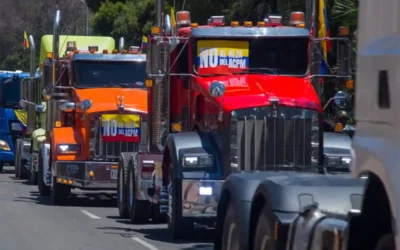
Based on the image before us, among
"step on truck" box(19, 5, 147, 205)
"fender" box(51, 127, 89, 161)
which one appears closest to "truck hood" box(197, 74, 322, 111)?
"step on truck" box(19, 5, 147, 205)

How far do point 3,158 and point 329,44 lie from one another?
18.8m

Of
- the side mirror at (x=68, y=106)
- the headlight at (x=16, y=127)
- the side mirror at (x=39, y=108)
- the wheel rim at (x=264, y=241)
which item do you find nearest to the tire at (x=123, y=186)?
the side mirror at (x=68, y=106)

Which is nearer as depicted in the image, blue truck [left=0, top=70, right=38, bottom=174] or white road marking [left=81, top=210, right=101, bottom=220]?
white road marking [left=81, top=210, right=101, bottom=220]

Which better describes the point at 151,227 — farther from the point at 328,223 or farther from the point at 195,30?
the point at 328,223

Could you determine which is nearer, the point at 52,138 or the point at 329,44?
the point at 329,44

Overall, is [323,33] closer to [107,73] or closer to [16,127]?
A: [107,73]

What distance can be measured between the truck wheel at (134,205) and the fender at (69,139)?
2.73 metres

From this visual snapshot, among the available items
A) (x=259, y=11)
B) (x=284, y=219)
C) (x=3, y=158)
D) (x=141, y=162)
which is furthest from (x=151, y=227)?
(x=3, y=158)

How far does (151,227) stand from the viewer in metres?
16.4

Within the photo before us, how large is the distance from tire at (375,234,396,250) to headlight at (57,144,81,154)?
Result: 1434 centimetres

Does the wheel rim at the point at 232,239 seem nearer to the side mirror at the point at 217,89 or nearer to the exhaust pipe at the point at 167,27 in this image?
the side mirror at the point at 217,89

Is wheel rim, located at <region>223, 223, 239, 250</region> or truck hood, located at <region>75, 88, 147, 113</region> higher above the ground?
truck hood, located at <region>75, 88, 147, 113</region>

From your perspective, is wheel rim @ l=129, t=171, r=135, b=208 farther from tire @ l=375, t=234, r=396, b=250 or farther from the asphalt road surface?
tire @ l=375, t=234, r=396, b=250

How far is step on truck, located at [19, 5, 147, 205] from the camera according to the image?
19094mm
